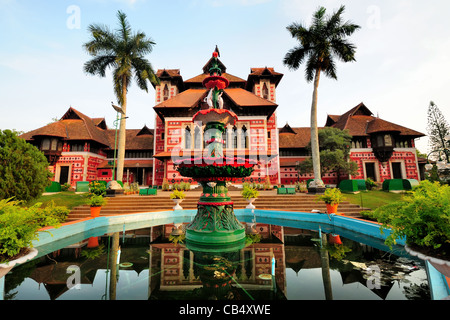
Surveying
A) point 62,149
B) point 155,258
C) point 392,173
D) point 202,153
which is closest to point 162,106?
point 62,149

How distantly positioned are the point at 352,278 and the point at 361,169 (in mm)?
27443

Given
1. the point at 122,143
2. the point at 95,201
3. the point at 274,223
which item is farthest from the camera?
the point at 122,143

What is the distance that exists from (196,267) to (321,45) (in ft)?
61.7

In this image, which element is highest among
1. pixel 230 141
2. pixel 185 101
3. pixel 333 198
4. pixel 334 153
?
pixel 185 101

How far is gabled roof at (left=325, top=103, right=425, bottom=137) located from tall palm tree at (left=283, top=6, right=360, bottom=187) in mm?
12174

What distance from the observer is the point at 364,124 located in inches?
1085

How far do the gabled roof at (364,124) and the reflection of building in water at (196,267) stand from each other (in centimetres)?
2647

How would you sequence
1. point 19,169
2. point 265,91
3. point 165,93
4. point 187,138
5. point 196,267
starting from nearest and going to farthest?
point 196,267 → point 19,169 → point 187,138 → point 265,91 → point 165,93

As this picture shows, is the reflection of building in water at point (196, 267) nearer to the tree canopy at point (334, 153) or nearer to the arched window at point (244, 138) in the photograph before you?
the arched window at point (244, 138)

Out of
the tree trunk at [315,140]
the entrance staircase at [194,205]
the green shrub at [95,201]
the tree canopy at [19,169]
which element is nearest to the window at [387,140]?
the tree trunk at [315,140]

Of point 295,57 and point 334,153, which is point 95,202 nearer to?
point 295,57

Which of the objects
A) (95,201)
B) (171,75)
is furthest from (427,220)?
(171,75)

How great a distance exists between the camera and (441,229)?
1.99 meters

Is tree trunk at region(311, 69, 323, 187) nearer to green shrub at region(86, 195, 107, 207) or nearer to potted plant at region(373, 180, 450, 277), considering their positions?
potted plant at region(373, 180, 450, 277)
